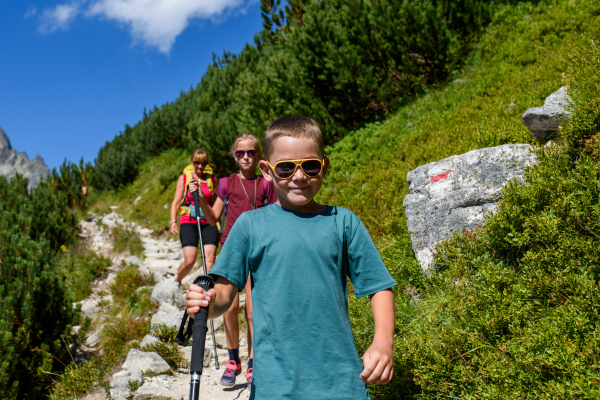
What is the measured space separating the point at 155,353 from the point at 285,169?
12.9 feet

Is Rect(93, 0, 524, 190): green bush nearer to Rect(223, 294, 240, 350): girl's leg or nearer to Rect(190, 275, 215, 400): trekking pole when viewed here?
Rect(223, 294, 240, 350): girl's leg

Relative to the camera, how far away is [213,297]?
64.3 inches

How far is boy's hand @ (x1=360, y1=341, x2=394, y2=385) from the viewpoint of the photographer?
153 cm

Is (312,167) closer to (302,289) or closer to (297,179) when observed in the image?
(297,179)

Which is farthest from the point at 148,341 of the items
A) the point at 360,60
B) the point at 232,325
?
the point at 360,60

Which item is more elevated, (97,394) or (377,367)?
(377,367)

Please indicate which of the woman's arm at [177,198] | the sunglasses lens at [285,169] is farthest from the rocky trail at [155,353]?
the sunglasses lens at [285,169]

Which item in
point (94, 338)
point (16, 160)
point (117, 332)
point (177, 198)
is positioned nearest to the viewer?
point (117, 332)

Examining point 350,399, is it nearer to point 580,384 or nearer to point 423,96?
point 580,384

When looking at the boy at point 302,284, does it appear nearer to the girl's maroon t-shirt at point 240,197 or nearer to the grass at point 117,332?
the girl's maroon t-shirt at point 240,197

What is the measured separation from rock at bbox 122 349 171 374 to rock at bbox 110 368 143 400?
0.10 metres

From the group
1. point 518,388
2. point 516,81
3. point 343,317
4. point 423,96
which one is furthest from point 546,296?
point 423,96

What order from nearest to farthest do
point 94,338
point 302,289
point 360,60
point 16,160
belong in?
point 302,289 < point 94,338 < point 360,60 < point 16,160

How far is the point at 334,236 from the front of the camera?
1777 millimetres
